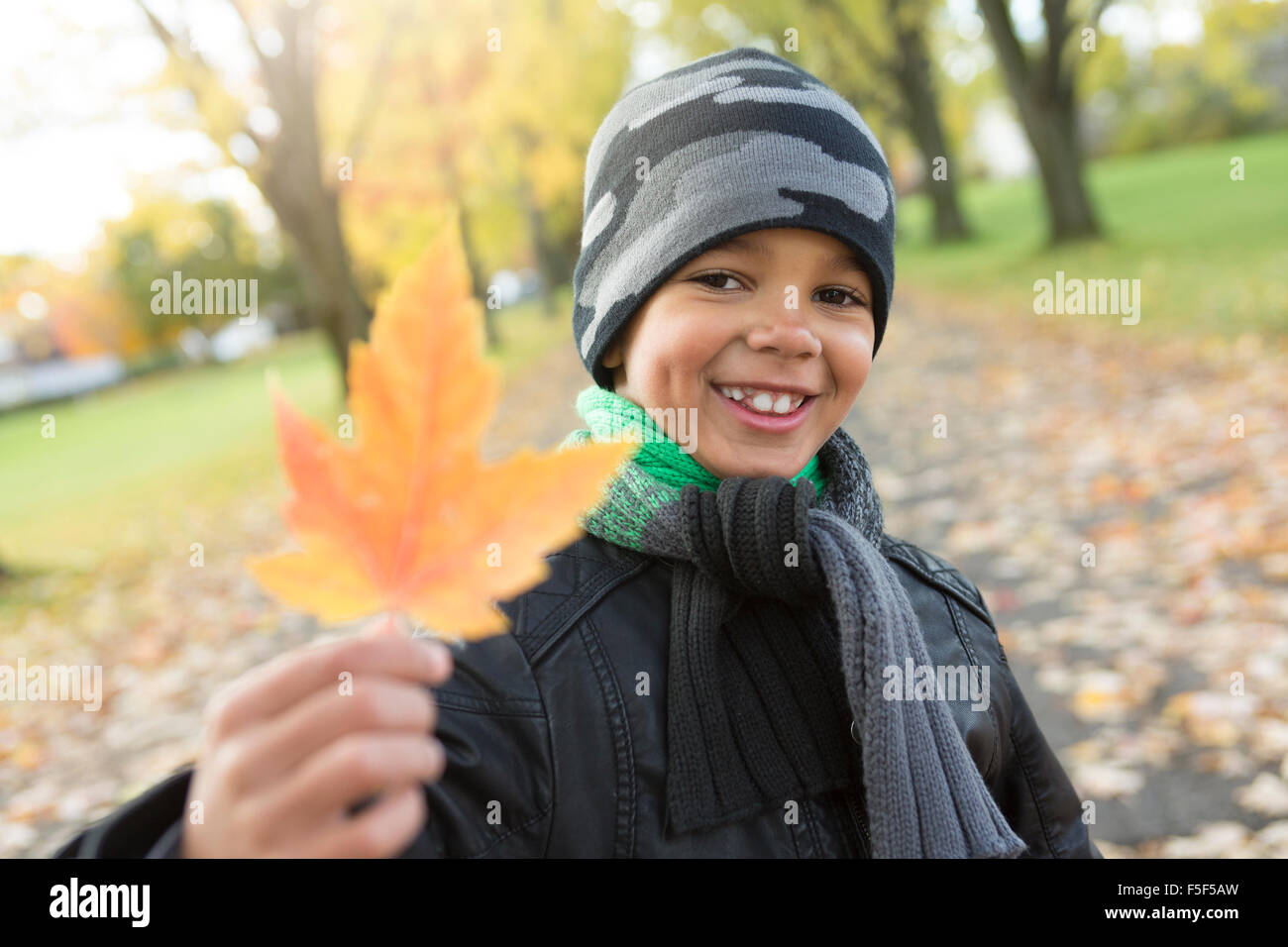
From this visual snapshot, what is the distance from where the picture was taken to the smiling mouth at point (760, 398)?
1458 millimetres

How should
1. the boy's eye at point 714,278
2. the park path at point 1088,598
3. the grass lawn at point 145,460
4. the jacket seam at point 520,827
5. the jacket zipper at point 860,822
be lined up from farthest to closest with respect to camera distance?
the grass lawn at point 145,460 → the park path at point 1088,598 → the boy's eye at point 714,278 → the jacket zipper at point 860,822 → the jacket seam at point 520,827

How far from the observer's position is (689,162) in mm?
1470

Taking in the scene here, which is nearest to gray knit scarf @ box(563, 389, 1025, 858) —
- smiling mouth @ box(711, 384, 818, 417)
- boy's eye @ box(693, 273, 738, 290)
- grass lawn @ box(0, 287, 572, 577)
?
smiling mouth @ box(711, 384, 818, 417)

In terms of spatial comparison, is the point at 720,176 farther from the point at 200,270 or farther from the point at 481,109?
the point at 200,270

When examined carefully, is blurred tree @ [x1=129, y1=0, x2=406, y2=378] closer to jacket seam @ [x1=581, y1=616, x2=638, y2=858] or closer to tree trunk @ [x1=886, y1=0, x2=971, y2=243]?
jacket seam @ [x1=581, y1=616, x2=638, y2=858]

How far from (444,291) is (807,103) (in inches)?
48.8

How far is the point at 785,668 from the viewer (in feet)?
4.60

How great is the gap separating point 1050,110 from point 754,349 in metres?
15.1

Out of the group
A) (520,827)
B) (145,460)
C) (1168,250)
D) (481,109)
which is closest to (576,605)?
(520,827)

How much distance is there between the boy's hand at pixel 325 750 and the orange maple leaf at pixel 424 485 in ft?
0.20

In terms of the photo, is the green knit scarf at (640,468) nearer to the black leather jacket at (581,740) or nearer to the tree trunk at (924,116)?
the black leather jacket at (581,740)

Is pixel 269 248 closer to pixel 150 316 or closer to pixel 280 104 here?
pixel 150 316

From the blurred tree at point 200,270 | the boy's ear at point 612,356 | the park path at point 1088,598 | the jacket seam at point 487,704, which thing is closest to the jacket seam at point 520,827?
the jacket seam at point 487,704

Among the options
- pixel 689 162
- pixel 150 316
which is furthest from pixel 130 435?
pixel 689 162
